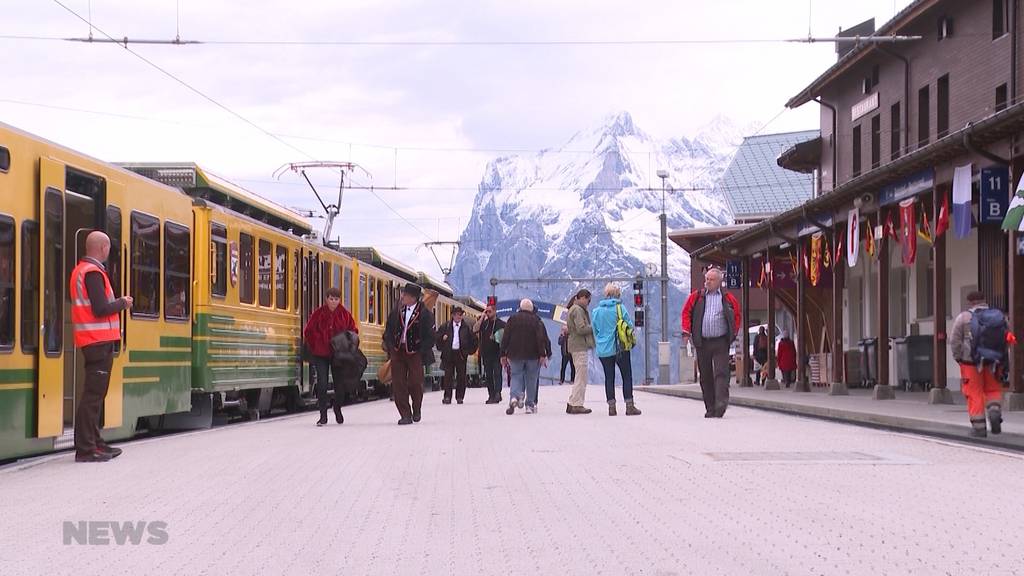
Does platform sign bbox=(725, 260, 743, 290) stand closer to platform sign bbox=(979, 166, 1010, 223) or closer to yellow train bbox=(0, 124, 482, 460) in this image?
yellow train bbox=(0, 124, 482, 460)

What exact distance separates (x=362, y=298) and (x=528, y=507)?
19.5 m

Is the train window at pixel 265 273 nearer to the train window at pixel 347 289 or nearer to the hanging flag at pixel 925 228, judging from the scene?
the train window at pixel 347 289

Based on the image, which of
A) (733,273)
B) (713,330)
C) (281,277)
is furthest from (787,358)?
(713,330)

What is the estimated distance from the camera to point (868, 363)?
3347cm

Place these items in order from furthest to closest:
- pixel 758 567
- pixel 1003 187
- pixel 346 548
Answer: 1. pixel 1003 187
2. pixel 346 548
3. pixel 758 567

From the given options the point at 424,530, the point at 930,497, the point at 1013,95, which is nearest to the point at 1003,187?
the point at 1013,95

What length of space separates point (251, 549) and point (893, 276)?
29.3 meters

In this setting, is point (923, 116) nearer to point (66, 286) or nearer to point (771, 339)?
point (771, 339)

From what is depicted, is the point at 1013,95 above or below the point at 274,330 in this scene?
above

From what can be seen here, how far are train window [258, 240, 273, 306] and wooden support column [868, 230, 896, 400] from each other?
11.0m

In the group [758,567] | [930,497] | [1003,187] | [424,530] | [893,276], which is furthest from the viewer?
[893,276]

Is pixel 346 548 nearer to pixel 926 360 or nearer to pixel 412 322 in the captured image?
pixel 412 322

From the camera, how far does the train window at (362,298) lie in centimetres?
2712

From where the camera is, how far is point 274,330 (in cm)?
2009
